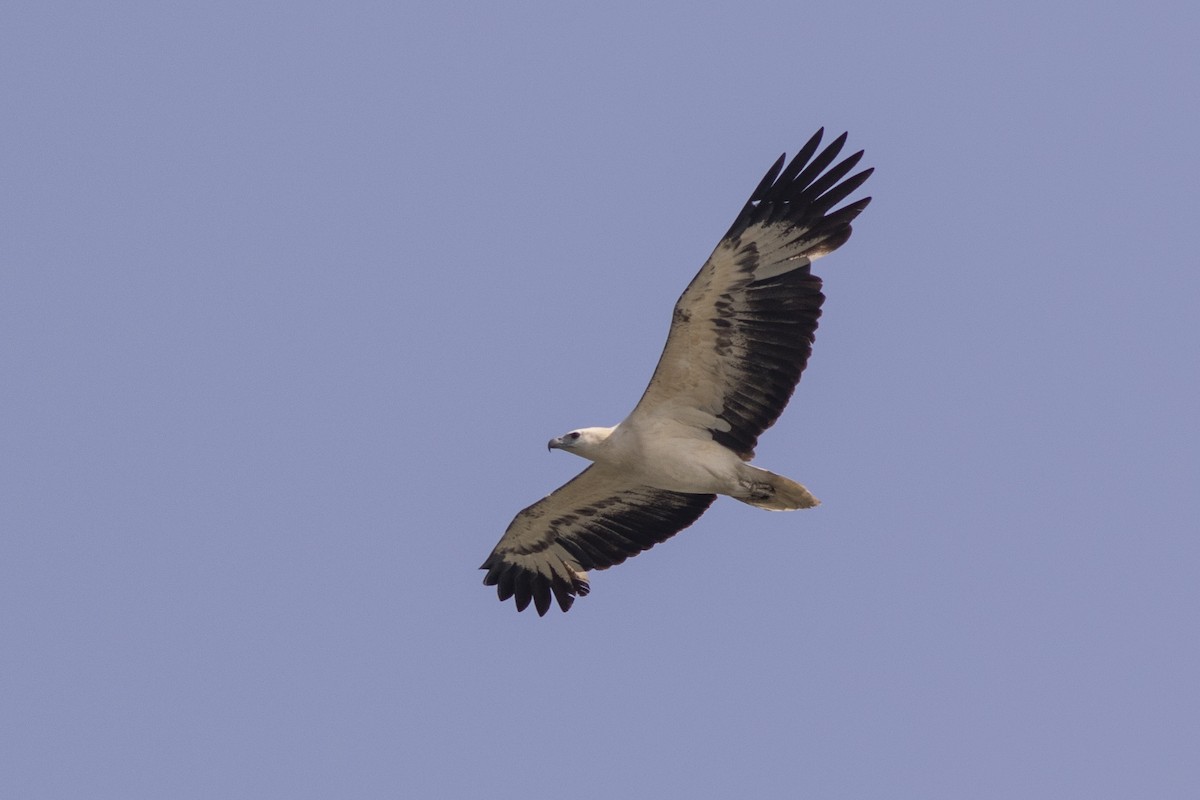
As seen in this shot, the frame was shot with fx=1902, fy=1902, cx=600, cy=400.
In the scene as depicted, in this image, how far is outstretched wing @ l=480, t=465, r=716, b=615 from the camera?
2120 cm

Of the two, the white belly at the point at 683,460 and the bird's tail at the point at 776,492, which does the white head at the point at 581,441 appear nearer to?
the white belly at the point at 683,460

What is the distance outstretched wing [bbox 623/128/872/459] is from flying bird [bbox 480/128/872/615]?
0.4 inches

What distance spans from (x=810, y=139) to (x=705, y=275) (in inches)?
68.7

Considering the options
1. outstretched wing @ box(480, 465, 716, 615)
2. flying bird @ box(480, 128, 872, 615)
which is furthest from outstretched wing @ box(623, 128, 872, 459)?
outstretched wing @ box(480, 465, 716, 615)

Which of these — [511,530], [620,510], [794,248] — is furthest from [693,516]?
[794,248]

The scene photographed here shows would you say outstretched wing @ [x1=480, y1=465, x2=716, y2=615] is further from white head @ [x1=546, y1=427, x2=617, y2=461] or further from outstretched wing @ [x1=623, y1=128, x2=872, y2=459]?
outstretched wing @ [x1=623, y1=128, x2=872, y2=459]

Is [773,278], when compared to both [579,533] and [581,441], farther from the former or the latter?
[579,533]

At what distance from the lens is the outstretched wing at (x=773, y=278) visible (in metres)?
19.1

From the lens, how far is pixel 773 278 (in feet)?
62.7

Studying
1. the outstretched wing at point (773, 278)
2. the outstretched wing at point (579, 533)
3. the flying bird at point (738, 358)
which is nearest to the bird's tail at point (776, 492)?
the flying bird at point (738, 358)

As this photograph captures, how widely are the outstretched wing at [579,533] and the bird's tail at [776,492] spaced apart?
1510 millimetres

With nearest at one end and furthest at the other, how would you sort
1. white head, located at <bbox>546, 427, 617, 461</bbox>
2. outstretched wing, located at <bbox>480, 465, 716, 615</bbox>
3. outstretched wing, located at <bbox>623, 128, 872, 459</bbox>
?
1. outstretched wing, located at <bbox>623, 128, 872, 459</bbox>
2. white head, located at <bbox>546, 427, 617, 461</bbox>
3. outstretched wing, located at <bbox>480, 465, 716, 615</bbox>

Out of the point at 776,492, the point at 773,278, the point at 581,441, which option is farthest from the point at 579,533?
the point at 773,278

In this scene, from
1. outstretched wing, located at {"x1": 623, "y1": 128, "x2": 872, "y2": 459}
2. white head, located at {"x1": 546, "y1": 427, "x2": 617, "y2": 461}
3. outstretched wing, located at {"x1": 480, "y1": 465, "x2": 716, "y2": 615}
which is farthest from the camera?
outstretched wing, located at {"x1": 480, "y1": 465, "x2": 716, "y2": 615}
